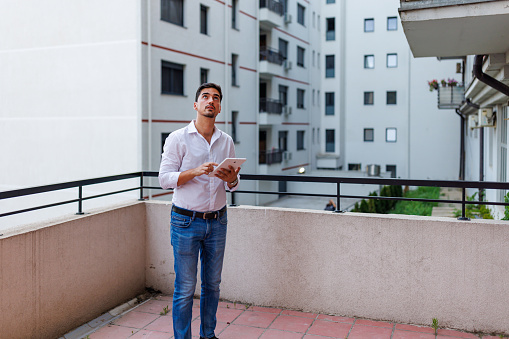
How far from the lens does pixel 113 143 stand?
1596 centimetres

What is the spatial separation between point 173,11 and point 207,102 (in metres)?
14.3

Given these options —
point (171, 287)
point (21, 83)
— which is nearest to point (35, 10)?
point (21, 83)

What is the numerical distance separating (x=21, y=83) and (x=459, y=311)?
55.6 feet

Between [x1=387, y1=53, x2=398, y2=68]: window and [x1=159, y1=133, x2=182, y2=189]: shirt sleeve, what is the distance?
1174 inches

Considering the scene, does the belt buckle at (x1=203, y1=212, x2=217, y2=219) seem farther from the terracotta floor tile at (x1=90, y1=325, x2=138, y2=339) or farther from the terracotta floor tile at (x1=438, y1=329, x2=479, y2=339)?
the terracotta floor tile at (x1=438, y1=329, x2=479, y2=339)

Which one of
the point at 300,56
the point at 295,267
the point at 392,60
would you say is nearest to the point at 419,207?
the point at 295,267

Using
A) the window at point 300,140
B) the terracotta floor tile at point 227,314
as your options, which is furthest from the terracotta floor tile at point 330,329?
the window at point 300,140

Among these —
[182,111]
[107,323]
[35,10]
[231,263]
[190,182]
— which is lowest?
[107,323]

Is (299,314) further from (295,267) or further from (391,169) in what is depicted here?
(391,169)

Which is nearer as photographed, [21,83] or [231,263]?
[231,263]

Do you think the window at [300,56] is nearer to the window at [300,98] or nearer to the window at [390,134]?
the window at [300,98]

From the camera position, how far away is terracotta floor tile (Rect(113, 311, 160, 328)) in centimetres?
452

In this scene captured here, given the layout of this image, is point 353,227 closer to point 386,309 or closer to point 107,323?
point 386,309

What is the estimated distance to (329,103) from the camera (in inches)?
1337
